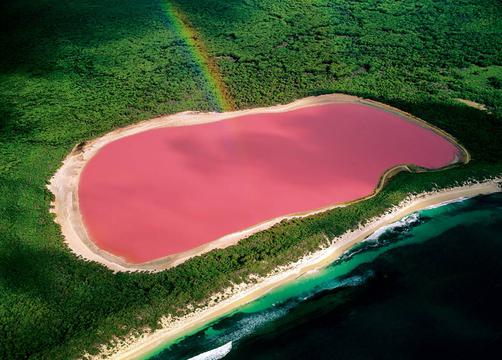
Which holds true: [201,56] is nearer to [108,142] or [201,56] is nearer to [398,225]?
[108,142]

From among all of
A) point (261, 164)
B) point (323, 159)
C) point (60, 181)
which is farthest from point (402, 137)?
point (60, 181)

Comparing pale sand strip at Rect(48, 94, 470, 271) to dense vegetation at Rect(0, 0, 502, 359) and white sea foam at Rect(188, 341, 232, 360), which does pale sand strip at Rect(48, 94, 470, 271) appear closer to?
dense vegetation at Rect(0, 0, 502, 359)

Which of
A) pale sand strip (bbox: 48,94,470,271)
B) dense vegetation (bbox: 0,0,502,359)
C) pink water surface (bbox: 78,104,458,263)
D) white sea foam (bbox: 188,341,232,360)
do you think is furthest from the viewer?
pink water surface (bbox: 78,104,458,263)

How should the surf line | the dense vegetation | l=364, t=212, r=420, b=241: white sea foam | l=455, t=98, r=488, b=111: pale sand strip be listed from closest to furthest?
the dense vegetation, l=364, t=212, r=420, b=241: white sea foam, l=455, t=98, r=488, b=111: pale sand strip, the surf line

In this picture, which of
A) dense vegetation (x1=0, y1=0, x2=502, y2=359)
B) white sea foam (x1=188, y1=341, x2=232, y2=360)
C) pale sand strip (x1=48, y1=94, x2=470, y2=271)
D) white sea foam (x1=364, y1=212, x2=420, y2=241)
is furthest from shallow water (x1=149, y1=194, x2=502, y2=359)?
pale sand strip (x1=48, y1=94, x2=470, y2=271)

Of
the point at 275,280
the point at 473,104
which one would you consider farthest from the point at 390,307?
the point at 473,104

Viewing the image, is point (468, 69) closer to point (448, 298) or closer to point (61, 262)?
point (448, 298)
